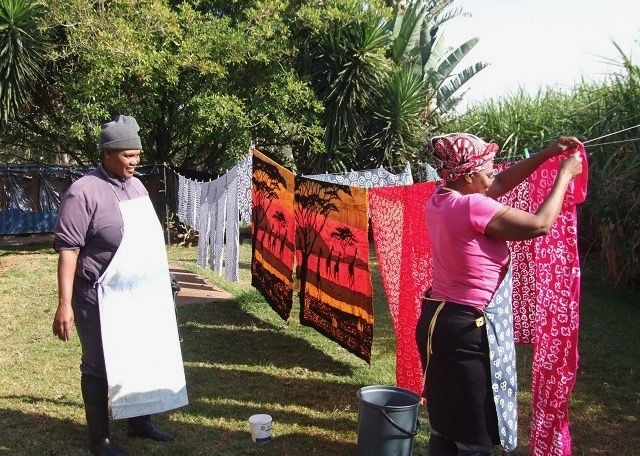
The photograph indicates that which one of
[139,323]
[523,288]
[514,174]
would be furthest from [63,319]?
[523,288]

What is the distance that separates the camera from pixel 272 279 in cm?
693

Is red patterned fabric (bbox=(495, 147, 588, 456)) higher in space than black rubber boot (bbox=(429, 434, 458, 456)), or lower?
higher

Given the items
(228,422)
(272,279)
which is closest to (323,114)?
(272,279)

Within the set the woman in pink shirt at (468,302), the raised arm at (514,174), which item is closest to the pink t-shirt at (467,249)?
the woman in pink shirt at (468,302)

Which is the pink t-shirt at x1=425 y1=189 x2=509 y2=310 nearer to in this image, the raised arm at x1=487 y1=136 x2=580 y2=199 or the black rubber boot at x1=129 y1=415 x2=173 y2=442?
the raised arm at x1=487 y1=136 x2=580 y2=199

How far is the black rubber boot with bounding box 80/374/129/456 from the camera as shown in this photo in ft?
12.2

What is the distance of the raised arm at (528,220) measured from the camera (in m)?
2.37

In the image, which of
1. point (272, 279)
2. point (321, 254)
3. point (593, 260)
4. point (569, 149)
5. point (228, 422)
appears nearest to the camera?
point (569, 149)

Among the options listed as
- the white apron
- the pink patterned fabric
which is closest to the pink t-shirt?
the white apron

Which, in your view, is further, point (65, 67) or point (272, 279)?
point (65, 67)

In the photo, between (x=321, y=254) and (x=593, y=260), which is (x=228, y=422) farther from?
(x=593, y=260)

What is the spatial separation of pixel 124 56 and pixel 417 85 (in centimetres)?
657

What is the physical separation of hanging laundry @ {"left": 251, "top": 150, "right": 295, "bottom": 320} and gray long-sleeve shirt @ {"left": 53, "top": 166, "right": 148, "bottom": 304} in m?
2.62

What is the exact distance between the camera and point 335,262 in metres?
5.36
